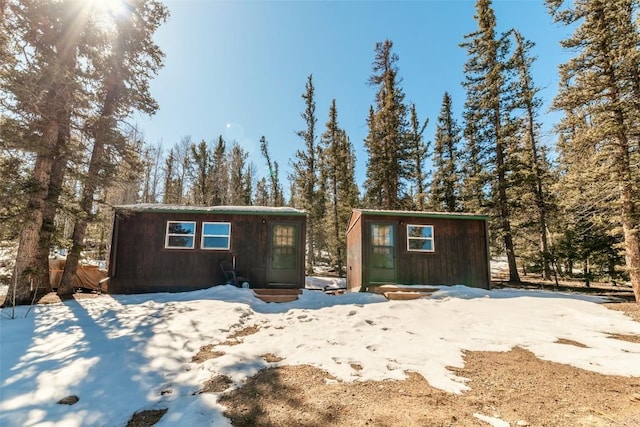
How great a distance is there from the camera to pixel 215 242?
1020 centimetres

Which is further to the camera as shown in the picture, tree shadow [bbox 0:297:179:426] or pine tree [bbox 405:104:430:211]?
pine tree [bbox 405:104:430:211]

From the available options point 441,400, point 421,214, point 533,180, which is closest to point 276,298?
point 421,214

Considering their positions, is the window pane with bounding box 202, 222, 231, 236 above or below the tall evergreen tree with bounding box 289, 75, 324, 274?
below

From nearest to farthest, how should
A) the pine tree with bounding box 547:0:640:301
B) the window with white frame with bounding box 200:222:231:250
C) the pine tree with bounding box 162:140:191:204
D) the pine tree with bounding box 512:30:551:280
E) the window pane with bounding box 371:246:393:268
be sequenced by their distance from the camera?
the pine tree with bounding box 547:0:640:301, the window with white frame with bounding box 200:222:231:250, the window pane with bounding box 371:246:393:268, the pine tree with bounding box 512:30:551:280, the pine tree with bounding box 162:140:191:204

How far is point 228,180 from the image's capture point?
2775 cm

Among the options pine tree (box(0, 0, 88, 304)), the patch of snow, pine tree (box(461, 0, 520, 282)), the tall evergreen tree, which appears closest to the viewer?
the patch of snow

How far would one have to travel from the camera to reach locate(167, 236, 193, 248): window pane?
33.2 ft

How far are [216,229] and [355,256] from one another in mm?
5365

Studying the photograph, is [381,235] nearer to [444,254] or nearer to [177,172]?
[444,254]

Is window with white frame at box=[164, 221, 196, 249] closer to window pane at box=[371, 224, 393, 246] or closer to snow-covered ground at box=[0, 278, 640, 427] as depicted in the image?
snow-covered ground at box=[0, 278, 640, 427]

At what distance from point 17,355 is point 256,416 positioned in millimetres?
3958

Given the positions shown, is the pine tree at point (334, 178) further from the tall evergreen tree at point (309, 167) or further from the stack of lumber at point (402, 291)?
the stack of lumber at point (402, 291)

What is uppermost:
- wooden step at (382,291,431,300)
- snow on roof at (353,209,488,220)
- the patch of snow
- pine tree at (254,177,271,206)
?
pine tree at (254,177,271,206)

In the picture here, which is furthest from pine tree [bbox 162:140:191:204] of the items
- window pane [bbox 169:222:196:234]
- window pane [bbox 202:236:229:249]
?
window pane [bbox 202:236:229:249]
